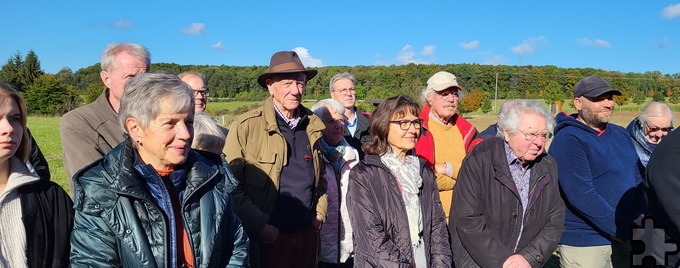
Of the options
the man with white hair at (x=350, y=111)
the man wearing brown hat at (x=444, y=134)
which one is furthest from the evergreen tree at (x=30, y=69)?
the man wearing brown hat at (x=444, y=134)

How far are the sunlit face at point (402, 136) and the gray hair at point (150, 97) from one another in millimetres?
1593

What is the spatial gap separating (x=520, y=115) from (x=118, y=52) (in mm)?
2658

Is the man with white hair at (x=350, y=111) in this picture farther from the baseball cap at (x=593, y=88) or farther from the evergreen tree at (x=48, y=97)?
the evergreen tree at (x=48, y=97)

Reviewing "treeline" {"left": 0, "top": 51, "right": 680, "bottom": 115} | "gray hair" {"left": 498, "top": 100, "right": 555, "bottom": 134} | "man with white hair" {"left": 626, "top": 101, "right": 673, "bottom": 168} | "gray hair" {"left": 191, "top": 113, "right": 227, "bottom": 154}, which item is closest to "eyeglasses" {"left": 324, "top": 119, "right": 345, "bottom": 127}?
"gray hair" {"left": 191, "top": 113, "right": 227, "bottom": 154}

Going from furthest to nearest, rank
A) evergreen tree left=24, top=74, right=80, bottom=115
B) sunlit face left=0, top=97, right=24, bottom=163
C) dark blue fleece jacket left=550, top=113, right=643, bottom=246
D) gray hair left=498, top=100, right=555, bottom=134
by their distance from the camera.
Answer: evergreen tree left=24, top=74, right=80, bottom=115, dark blue fleece jacket left=550, top=113, right=643, bottom=246, gray hair left=498, top=100, right=555, bottom=134, sunlit face left=0, top=97, right=24, bottom=163

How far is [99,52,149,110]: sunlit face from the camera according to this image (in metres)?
2.94

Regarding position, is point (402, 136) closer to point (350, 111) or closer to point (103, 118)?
point (103, 118)

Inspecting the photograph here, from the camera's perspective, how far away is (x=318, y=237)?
12.1 ft

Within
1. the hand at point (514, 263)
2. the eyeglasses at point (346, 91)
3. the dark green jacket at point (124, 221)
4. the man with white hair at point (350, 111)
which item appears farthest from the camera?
the eyeglasses at point (346, 91)

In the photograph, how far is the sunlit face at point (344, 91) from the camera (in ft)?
19.2

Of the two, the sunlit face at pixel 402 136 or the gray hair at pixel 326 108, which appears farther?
the gray hair at pixel 326 108

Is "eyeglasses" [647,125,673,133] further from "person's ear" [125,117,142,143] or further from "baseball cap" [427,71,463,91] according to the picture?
"person's ear" [125,117,142,143]

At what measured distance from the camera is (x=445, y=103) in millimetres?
4059

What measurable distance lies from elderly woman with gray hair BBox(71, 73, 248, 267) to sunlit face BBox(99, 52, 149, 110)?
Answer: 1078mm
